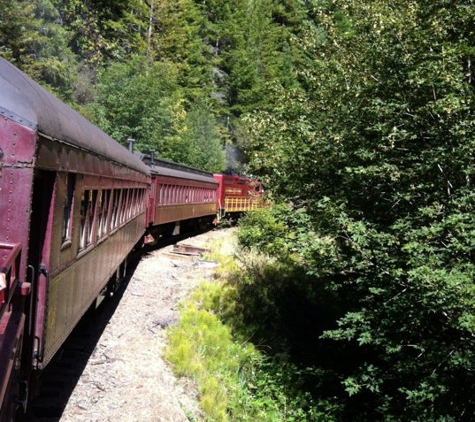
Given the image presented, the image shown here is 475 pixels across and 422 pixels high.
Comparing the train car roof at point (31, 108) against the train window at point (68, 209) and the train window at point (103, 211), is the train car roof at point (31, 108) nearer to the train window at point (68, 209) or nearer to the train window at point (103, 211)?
the train window at point (68, 209)

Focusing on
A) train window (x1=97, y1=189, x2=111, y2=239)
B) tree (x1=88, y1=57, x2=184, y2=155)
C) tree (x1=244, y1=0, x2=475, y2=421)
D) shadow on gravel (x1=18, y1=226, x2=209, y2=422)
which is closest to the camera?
shadow on gravel (x1=18, y1=226, x2=209, y2=422)

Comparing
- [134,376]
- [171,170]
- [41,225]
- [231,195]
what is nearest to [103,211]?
[134,376]

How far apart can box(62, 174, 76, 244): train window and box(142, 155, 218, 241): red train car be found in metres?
10.1

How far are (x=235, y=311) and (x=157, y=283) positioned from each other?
2.14 m

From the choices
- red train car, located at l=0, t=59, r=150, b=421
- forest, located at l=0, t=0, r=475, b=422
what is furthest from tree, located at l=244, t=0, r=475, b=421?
red train car, located at l=0, t=59, r=150, b=421

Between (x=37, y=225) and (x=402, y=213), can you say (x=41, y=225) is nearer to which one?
(x=37, y=225)

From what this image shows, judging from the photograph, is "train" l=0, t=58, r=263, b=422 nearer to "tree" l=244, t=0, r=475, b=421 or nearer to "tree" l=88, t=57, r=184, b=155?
"tree" l=244, t=0, r=475, b=421

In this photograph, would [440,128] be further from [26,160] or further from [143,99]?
[143,99]

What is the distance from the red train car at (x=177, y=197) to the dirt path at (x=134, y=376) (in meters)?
4.85

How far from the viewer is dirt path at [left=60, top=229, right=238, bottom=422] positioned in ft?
18.4

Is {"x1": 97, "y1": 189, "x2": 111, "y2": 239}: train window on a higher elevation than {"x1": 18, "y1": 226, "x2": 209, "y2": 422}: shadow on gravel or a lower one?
higher

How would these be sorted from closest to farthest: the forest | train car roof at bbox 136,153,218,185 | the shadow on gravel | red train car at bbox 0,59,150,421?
red train car at bbox 0,59,150,421 → the shadow on gravel → the forest → train car roof at bbox 136,153,218,185

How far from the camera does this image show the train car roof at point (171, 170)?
1475 centimetres

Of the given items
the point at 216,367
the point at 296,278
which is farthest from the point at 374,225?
the point at 296,278
